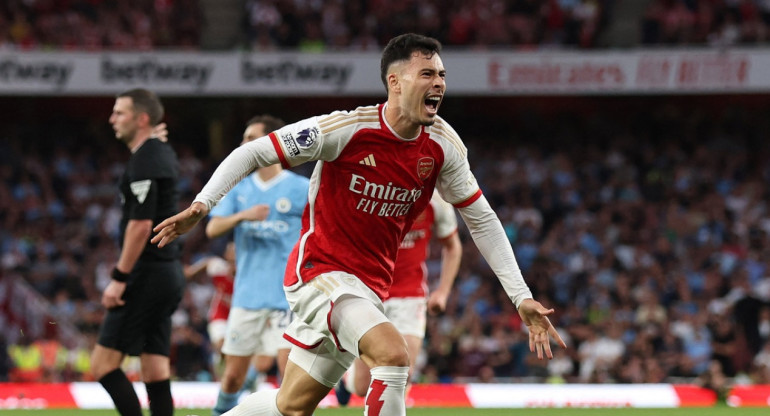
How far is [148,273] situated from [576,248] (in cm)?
1242

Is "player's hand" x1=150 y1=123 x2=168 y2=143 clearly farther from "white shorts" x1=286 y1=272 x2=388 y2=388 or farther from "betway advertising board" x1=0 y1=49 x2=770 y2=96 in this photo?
"betway advertising board" x1=0 y1=49 x2=770 y2=96

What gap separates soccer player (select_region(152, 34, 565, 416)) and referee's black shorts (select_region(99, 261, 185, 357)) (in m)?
1.70

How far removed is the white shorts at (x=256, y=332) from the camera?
739 centimetres

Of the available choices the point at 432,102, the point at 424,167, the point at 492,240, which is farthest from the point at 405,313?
the point at 432,102

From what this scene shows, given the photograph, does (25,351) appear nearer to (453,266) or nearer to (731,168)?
(453,266)

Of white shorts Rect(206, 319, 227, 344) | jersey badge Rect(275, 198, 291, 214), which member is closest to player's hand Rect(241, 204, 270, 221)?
jersey badge Rect(275, 198, 291, 214)

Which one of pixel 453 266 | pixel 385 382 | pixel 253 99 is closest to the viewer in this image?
pixel 385 382

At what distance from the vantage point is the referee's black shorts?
20.8 feet

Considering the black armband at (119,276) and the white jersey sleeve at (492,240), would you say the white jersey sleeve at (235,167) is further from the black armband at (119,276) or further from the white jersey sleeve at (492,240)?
the black armband at (119,276)

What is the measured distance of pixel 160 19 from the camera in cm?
2062

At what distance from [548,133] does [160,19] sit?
26.3ft

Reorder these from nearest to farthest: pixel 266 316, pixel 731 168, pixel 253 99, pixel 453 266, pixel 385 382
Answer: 1. pixel 385 382
2. pixel 266 316
3. pixel 453 266
4. pixel 731 168
5. pixel 253 99

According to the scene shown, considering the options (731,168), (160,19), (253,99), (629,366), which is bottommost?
(629,366)

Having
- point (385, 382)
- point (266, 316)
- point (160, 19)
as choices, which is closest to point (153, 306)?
point (266, 316)
